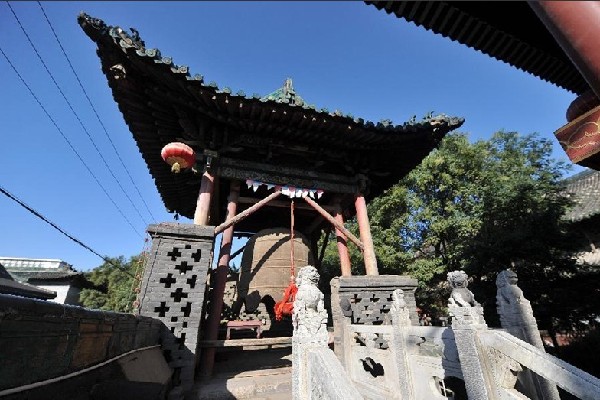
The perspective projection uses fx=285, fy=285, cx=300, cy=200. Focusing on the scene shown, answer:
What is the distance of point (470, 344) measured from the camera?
3.18 meters

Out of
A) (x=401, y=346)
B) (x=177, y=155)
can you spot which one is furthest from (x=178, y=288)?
(x=401, y=346)

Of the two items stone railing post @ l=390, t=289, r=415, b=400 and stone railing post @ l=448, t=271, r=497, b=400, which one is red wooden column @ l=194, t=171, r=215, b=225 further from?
stone railing post @ l=448, t=271, r=497, b=400

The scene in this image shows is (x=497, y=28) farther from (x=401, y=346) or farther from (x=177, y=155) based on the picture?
(x=177, y=155)

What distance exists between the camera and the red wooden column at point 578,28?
124 centimetres

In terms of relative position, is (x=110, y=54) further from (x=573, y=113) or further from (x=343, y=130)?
(x=573, y=113)

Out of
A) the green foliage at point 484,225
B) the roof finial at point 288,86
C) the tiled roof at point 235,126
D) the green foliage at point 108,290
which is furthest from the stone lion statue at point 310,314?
the green foliage at point 108,290

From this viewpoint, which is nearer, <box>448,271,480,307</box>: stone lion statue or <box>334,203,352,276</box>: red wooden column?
<box>448,271,480,307</box>: stone lion statue

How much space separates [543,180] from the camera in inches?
589

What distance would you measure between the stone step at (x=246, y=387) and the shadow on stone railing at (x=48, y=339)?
275 cm

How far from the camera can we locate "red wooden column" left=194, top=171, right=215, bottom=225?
6.19 m

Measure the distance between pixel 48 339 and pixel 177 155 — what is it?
4614 millimetres

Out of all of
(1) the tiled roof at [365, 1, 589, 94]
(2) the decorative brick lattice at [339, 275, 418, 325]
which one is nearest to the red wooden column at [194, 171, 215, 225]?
(2) the decorative brick lattice at [339, 275, 418, 325]

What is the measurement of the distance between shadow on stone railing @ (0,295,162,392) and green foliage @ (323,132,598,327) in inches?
491

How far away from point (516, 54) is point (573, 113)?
4.46 ft
